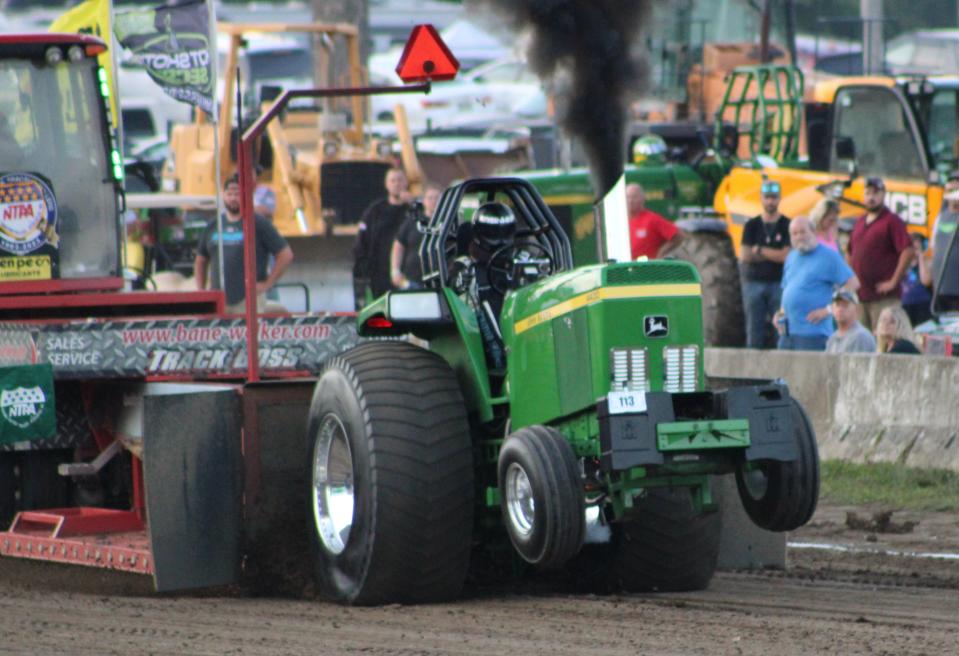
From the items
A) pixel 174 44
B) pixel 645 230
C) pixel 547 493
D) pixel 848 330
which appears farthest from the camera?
pixel 645 230

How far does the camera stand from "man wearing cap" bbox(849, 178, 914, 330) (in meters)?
15.0

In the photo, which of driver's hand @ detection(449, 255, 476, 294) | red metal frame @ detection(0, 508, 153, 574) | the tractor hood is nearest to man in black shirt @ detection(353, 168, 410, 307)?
red metal frame @ detection(0, 508, 153, 574)

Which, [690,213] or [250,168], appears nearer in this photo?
[250,168]

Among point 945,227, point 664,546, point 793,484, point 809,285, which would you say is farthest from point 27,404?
point 945,227

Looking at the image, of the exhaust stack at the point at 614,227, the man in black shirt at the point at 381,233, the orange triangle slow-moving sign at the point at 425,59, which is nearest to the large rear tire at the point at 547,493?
the exhaust stack at the point at 614,227

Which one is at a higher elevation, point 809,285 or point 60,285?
point 60,285

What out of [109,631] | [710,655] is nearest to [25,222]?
[109,631]

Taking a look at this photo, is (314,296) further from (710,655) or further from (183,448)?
(710,655)

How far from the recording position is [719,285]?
17.2 m

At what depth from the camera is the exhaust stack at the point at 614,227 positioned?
26.9ft

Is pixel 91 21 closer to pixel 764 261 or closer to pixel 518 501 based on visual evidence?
pixel 764 261

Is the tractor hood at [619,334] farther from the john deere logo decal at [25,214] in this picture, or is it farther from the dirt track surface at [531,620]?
the john deere logo decal at [25,214]

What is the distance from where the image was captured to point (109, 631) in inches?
296

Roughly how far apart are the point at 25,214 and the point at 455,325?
330 cm
